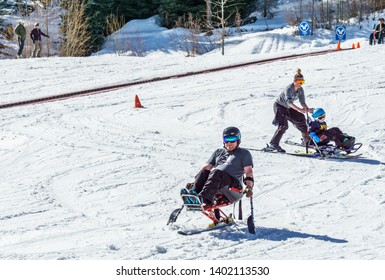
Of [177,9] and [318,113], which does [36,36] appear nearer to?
[177,9]

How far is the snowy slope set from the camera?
28.5 ft

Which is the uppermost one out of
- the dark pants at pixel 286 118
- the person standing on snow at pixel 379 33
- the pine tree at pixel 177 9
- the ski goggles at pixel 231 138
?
the pine tree at pixel 177 9

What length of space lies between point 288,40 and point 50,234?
30280mm

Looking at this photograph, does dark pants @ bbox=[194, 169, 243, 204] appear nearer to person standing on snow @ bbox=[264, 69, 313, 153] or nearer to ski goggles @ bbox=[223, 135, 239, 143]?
ski goggles @ bbox=[223, 135, 239, 143]

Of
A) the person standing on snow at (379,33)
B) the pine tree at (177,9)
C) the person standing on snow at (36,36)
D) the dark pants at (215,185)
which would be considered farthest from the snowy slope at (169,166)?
the pine tree at (177,9)

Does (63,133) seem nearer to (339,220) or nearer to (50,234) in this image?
(50,234)

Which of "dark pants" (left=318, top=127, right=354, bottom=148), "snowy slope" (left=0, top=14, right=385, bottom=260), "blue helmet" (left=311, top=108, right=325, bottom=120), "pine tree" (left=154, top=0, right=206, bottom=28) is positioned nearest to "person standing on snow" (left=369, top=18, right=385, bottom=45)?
"snowy slope" (left=0, top=14, right=385, bottom=260)

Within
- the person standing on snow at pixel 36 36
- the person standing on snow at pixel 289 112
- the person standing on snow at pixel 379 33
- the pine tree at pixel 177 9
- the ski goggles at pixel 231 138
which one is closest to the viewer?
the ski goggles at pixel 231 138

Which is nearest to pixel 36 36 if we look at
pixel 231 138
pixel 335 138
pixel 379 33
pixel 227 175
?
pixel 379 33

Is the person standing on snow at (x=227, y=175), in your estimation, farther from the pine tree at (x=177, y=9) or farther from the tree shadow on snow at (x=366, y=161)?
the pine tree at (x=177, y=9)

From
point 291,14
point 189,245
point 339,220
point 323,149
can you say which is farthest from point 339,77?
point 291,14

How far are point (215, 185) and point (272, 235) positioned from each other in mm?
1001

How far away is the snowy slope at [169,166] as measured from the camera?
868 cm
